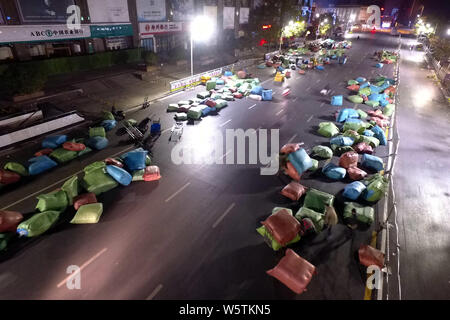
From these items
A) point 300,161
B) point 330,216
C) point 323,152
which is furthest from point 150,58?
point 330,216

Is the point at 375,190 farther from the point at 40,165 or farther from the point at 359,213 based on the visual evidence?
the point at 40,165

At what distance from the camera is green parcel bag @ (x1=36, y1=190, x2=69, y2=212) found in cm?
1084

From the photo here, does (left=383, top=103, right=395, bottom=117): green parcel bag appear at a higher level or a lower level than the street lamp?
lower

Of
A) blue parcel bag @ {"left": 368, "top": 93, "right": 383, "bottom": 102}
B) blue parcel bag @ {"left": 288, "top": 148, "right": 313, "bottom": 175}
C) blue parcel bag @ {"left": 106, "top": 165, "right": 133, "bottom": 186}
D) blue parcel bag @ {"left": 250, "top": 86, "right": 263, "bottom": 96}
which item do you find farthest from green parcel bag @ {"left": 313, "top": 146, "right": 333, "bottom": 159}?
blue parcel bag @ {"left": 368, "top": 93, "right": 383, "bottom": 102}

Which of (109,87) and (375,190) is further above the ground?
(109,87)

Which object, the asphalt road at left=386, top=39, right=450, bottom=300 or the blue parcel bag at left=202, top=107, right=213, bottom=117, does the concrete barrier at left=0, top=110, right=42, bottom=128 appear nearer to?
the blue parcel bag at left=202, top=107, right=213, bottom=117

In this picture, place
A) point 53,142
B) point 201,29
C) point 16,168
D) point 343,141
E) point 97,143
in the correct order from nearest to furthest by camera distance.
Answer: point 16,168 → point 53,142 → point 97,143 → point 343,141 → point 201,29

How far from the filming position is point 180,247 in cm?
998

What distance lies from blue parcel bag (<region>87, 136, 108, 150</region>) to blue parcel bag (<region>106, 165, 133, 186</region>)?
4.08 metres

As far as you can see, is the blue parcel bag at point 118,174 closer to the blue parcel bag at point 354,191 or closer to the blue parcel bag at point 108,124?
the blue parcel bag at point 108,124

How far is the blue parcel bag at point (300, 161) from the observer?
46.0ft

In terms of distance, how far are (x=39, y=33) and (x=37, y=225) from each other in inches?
939

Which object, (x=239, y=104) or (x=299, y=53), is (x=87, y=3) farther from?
(x=299, y=53)

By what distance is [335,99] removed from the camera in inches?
989
